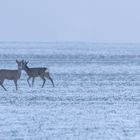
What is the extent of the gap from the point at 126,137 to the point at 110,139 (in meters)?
0.43

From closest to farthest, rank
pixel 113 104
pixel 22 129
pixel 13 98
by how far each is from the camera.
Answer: pixel 22 129 < pixel 113 104 < pixel 13 98

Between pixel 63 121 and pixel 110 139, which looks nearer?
pixel 110 139

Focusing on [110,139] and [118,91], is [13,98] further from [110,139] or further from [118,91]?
[110,139]

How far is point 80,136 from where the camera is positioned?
655 inches

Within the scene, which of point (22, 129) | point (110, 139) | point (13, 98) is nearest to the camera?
point (110, 139)

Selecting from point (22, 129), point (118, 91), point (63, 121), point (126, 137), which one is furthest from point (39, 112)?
point (118, 91)

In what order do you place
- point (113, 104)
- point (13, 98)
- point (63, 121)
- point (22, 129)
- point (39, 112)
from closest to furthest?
1. point (22, 129)
2. point (63, 121)
3. point (39, 112)
4. point (113, 104)
5. point (13, 98)

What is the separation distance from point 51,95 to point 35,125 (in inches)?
279

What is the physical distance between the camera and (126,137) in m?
16.5

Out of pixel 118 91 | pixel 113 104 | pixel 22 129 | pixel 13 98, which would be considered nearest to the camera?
pixel 22 129

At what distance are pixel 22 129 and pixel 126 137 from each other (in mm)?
2488

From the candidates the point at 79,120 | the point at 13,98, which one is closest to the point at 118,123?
the point at 79,120

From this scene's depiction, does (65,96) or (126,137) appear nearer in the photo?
(126,137)

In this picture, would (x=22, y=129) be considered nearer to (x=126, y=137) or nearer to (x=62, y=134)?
(x=62, y=134)
